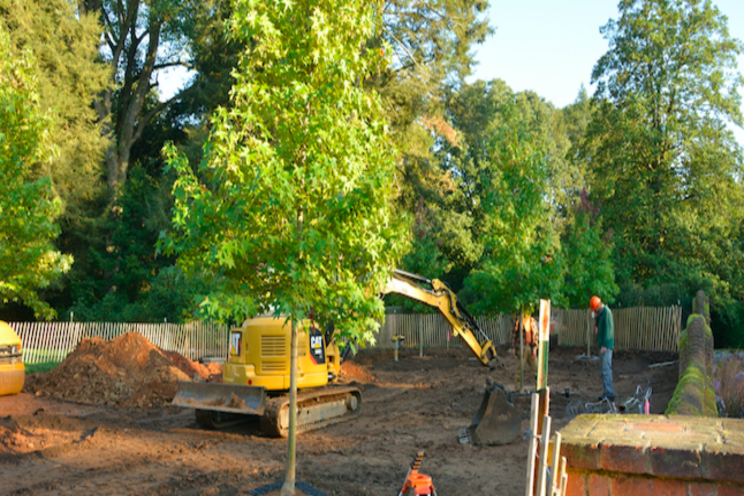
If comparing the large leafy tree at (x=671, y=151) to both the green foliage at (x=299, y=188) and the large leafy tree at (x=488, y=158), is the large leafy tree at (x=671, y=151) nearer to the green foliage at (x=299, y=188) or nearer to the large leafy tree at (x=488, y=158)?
the large leafy tree at (x=488, y=158)

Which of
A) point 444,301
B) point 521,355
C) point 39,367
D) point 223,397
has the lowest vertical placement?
point 39,367

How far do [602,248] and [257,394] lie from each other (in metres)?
17.2

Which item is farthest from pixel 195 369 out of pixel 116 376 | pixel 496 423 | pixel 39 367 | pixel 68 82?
pixel 68 82

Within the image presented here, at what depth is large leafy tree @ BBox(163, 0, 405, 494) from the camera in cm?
632

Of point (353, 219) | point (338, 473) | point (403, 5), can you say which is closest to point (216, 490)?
point (338, 473)

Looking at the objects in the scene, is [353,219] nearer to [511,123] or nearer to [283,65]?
[283,65]

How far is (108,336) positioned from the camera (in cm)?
2205

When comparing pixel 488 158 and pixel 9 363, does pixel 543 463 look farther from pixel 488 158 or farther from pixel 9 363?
pixel 488 158

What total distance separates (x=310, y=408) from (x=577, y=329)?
681 inches

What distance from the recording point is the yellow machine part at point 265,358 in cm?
1073

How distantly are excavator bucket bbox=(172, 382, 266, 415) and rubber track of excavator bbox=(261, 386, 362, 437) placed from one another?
0.25 meters

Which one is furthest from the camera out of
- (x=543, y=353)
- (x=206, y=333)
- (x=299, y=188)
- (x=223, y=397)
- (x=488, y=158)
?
(x=488, y=158)

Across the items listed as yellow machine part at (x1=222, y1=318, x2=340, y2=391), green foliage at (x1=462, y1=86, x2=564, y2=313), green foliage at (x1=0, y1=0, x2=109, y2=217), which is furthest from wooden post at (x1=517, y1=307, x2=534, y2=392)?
green foliage at (x1=0, y1=0, x2=109, y2=217)

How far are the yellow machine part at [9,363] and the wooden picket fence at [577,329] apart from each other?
10.5 m
